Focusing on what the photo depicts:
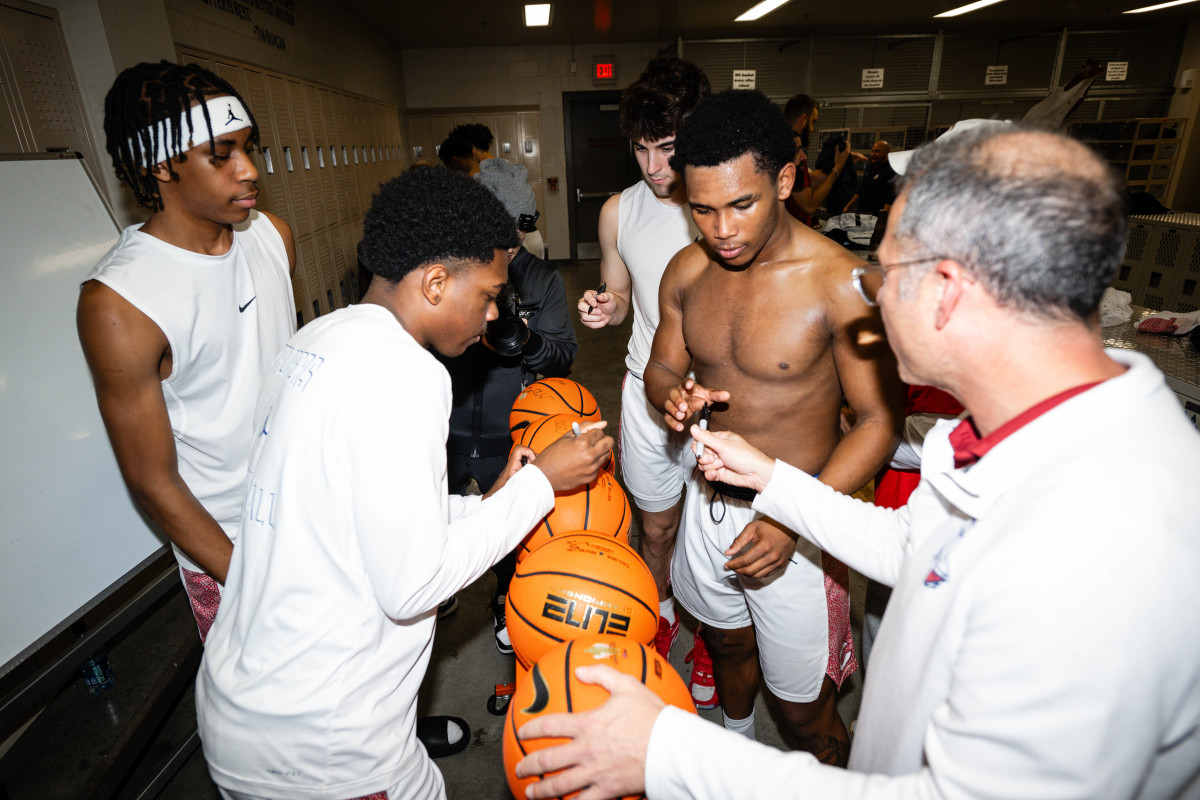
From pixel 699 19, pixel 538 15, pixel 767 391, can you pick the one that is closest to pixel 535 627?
pixel 767 391

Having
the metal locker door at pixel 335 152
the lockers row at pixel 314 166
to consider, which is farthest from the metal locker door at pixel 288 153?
the metal locker door at pixel 335 152

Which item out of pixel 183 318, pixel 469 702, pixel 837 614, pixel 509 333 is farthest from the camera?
pixel 469 702

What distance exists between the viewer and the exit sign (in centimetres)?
982

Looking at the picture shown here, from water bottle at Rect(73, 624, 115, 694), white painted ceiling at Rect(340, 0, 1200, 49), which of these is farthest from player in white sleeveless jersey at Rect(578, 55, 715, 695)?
white painted ceiling at Rect(340, 0, 1200, 49)

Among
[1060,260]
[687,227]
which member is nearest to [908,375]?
[1060,260]

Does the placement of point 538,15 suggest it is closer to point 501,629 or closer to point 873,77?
point 873,77

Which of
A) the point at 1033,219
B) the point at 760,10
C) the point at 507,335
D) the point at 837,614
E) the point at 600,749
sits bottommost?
the point at 837,614

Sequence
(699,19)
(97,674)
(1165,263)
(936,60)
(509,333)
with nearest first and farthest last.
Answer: (97,674)
(509,333)
(1165,263)
(699,19)
(936,60)

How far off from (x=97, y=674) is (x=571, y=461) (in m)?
1.98

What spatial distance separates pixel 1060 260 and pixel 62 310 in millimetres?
2484

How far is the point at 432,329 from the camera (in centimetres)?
124

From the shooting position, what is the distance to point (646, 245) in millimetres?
2469

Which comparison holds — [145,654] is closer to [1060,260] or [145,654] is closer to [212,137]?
[212,137]

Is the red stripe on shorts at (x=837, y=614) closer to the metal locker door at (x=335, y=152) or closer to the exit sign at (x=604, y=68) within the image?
the metal locker door at (x=335, y=152)
